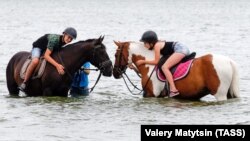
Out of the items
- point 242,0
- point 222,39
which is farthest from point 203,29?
point 242,0

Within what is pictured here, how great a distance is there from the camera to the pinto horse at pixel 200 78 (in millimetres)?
17219

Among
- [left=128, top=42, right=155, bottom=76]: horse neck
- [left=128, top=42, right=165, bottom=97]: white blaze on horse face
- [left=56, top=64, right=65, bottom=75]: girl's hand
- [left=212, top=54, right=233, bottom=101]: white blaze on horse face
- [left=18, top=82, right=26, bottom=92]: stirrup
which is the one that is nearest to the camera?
[left=212, top=54, right=233, bottom=101]: white blaze on horse face

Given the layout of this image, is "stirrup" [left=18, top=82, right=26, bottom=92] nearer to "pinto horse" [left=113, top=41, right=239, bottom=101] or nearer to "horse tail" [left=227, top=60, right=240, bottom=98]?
"pinto horse" [left=113, top=41, right=239, bottom=101]

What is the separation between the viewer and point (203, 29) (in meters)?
61.4

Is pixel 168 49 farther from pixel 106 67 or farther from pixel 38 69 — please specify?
pixel 38 69

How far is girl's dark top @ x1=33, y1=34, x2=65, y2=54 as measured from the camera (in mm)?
18078

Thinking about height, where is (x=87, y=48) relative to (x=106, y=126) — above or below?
above

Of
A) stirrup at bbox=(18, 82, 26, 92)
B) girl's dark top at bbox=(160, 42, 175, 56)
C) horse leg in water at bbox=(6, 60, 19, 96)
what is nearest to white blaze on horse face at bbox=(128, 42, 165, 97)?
girl's dark top at bbox=(160, 42, 175, 56)

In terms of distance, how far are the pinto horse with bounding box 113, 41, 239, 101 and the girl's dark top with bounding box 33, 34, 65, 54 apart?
1.63 m

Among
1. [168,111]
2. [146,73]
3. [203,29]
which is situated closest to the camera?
[168,111]

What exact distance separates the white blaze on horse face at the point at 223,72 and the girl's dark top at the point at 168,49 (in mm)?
1149

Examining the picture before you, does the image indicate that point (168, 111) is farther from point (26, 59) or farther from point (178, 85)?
point (26, 59)

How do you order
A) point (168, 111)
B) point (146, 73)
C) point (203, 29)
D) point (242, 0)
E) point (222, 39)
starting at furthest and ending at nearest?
point (242, 0), point (203, 29), point (222, 39), point (146, 73), point (168, 111)

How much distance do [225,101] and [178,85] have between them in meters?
1.17
